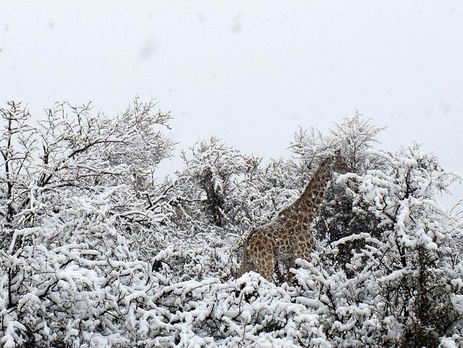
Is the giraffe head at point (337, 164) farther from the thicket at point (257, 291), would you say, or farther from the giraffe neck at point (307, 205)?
the thicket at point (257, 291)

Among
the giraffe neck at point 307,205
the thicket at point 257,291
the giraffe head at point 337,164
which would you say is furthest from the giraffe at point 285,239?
the thicket at point 257,291

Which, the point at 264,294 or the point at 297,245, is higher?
the point at 297,245

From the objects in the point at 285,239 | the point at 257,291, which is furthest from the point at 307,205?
the point at 257,291

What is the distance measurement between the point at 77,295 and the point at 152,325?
687 millimetres

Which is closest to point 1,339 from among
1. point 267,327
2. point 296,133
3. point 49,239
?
point 49,239

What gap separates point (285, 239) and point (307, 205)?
0.72m

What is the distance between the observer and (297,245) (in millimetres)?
9000

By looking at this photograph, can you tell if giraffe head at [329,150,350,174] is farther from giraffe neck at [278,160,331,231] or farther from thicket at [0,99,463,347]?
thicket at [0,99,463,347]

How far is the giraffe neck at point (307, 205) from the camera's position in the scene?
29.9 feet

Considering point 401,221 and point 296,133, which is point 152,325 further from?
point 296,133

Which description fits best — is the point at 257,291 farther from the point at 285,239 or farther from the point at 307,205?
the point at 307,205

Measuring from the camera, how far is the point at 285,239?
894cm

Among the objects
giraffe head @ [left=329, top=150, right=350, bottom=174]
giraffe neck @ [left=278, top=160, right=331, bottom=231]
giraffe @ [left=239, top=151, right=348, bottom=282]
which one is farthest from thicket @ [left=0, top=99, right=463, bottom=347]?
giraffe head @ [left=329, top=150, right=350, bottom=174]

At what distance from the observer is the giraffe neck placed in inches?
359
